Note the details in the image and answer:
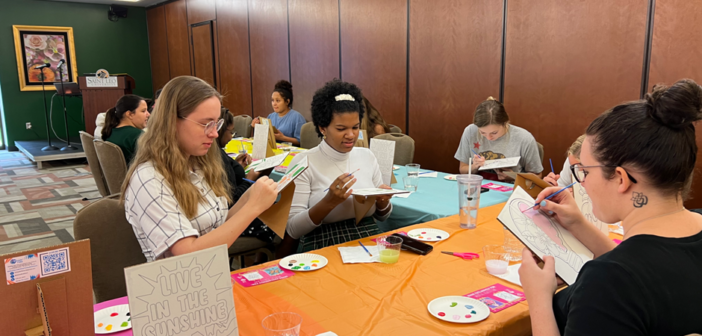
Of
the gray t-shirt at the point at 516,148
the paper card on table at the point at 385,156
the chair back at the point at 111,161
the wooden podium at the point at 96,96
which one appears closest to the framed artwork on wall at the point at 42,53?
the wooden podium at the point at 96,96

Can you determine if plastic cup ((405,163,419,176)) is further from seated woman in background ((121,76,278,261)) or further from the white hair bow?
seated woman in background ((121,76,278,261))

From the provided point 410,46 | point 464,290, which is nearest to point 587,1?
point 410,46

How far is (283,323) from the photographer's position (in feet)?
3.90

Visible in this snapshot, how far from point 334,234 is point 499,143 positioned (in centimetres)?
181

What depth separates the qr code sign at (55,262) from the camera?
977mm

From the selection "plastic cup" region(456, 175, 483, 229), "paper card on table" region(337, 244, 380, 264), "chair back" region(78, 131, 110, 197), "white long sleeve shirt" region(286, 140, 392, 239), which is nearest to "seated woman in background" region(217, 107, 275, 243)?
"white long sleeve shirt" region(286, 140, 392, 239)

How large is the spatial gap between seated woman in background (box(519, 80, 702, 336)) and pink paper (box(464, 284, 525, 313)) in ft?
0.66

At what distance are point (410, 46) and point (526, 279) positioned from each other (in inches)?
187

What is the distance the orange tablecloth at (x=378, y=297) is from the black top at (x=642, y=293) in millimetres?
390

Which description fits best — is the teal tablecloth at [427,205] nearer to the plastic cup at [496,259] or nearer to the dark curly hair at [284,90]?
the plastic cup at [496,259]

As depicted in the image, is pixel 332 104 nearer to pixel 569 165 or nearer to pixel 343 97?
pixel 343 97

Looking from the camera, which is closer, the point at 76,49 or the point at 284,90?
the point at 284,90

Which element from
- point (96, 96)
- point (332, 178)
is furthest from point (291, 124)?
point (96, 96)

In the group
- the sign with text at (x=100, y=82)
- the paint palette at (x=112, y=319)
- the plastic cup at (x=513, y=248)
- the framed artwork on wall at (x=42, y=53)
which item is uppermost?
the framed artwork on wall at (x=42, y=53)
